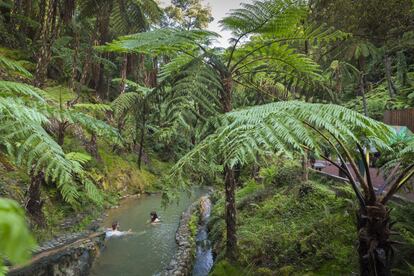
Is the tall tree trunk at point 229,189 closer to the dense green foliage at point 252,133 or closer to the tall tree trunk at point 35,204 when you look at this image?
the dense green foliage at point 252,133

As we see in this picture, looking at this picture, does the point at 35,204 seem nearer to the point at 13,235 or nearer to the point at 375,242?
the point at 375,242

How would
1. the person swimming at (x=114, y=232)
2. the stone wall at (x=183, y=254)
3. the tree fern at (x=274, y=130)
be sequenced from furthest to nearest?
the person swimming at (x=114, y=232) → the stone wall at (x=183, y=254) → the tree fern at (x=274, y=130)

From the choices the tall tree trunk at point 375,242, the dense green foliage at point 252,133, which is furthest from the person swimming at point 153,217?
the tall tree trunk at point 375,242

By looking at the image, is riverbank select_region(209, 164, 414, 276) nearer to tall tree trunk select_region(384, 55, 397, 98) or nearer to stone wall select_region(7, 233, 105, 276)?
stone wall select_region(7, 233, 105, 276)

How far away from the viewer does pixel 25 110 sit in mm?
1980

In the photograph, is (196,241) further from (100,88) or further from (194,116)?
(100,88)

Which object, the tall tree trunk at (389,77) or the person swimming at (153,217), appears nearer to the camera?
the person swimming at (153,217)

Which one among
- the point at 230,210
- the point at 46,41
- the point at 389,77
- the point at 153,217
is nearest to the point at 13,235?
the point at 230,210

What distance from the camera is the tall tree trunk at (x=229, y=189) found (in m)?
3.69

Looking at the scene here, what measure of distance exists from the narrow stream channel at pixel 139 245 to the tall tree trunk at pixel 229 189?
2.04 metres

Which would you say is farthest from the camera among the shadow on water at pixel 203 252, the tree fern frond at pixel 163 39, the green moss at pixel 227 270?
the shadow on water at pixel 203 252

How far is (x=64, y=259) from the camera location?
5.43m

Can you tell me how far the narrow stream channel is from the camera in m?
5.74

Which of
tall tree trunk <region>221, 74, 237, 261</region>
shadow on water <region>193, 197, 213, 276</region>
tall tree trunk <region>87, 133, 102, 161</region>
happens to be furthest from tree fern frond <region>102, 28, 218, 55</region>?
tall tree trunk <region>87, 133, 102, 161</region>
